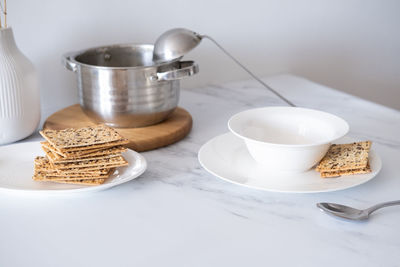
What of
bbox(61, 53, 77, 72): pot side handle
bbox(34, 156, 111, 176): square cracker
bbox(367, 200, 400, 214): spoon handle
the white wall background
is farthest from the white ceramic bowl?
the white wall background

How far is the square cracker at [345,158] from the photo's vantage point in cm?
89

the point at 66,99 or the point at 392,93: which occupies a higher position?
the point at 66,99

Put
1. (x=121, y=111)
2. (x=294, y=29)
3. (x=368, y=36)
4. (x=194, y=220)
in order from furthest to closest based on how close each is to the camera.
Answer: (x=368, y=36), (x=294, y=29), (x=121, y=111), (x=194, y=220)

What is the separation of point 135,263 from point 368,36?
1.54 metres

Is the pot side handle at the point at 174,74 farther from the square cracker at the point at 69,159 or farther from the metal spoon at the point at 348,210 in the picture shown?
the metal spoon at the point at 348,210

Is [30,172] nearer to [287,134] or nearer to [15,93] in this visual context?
[15,93]

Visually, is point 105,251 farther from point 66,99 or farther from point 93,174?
point 66,99

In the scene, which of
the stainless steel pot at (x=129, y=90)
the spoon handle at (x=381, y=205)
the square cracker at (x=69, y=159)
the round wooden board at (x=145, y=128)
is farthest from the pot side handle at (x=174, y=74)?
the spoon handle at (x=381, y=205)

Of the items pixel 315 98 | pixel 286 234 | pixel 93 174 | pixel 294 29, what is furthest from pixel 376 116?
pixel 93 174

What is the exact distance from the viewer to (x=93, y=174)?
0.87 m

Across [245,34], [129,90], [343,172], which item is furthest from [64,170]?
[245,34]

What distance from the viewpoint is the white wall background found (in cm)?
128

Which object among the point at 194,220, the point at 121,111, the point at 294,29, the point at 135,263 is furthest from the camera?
the point at 294,29

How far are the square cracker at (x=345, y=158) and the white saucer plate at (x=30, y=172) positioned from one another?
34 cm
